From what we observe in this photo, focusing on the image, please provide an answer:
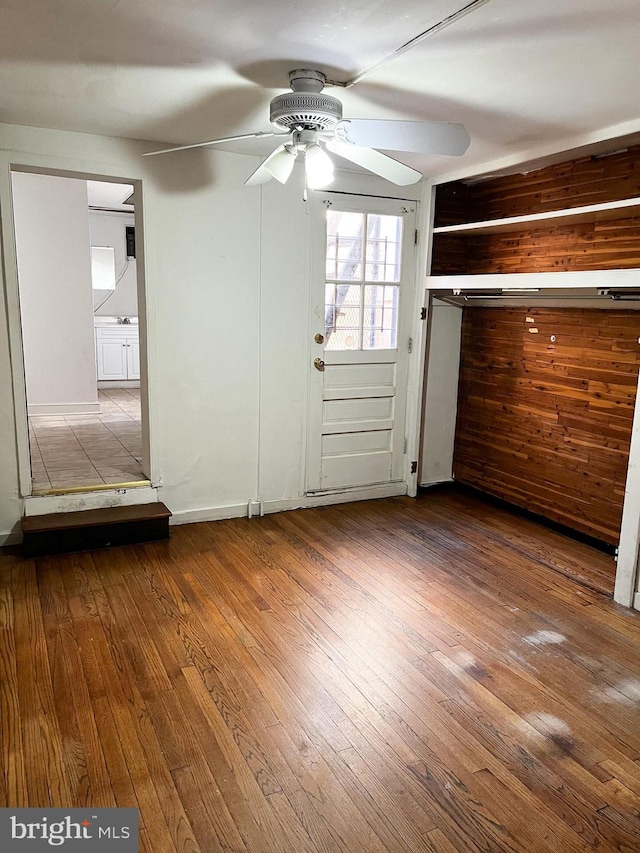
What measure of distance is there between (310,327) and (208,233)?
36.1 inches

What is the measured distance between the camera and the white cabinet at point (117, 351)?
332 inches

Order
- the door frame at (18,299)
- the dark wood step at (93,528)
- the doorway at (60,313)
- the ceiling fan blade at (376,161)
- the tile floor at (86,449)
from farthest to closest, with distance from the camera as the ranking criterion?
the doorway at (60,313), the tile floor at (86,449), the dark wood step at (93,528), the door frame at (18,299), the ceiling fan blade at (376,161)

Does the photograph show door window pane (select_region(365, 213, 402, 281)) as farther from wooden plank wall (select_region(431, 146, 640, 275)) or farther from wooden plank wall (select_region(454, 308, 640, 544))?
wooden plank wall (select_region(454, 308, 640, 544))

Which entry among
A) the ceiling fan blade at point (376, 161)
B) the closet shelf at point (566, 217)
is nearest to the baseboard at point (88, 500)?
the ceiling fan blade at point (376, 161)

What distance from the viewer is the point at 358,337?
14.6 ft

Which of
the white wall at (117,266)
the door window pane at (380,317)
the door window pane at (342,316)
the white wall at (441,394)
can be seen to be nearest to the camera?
the door window pane at (342,316)

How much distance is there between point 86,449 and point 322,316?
2.11 meters

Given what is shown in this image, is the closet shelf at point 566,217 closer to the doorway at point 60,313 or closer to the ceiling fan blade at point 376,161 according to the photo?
the ceiling fan blade at point 376,161

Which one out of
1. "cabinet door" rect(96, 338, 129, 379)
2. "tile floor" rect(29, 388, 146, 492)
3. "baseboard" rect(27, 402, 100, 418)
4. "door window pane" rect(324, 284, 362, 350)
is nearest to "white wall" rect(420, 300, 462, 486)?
"door window pane" rect(324, 284, 362, 350)

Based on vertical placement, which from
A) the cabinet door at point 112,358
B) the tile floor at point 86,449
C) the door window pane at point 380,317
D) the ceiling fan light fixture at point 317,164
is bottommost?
the tile floor at point 86,449

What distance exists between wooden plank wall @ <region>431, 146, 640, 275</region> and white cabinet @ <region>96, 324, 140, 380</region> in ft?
17.2

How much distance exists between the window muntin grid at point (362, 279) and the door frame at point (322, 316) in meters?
0.06

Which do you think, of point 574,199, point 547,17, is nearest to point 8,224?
point 547,17

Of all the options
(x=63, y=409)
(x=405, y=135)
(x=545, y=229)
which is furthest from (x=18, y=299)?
(x=545, y=229)
